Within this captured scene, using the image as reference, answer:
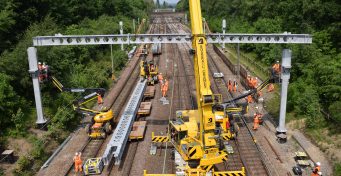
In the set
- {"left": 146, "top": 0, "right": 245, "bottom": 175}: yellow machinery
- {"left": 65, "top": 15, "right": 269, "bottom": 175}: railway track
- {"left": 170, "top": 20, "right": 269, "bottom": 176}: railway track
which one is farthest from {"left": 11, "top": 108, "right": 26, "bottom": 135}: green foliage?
{"left": 170, "top": 20, "right": 269, "bottom": 176}: railway track

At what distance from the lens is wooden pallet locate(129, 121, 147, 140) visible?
914 inches

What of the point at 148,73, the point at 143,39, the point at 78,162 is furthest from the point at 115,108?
the point at 78,162

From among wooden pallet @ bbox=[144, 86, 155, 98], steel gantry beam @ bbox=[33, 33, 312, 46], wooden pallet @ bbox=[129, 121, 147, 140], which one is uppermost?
steel gantry beam @ bbox=[33, 33, 312, 46]

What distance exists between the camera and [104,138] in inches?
947

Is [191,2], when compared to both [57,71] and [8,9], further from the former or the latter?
[8,9]

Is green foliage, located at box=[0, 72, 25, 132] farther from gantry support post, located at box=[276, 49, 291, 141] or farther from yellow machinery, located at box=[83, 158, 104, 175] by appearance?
gantry support post, located at box=[276, 49, 291, 141]

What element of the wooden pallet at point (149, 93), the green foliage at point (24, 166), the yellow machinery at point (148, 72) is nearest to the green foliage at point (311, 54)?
the wooden pallet at point (149, 93)

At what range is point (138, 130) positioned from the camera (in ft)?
79.2

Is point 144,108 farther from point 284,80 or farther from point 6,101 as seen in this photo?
point 284,80

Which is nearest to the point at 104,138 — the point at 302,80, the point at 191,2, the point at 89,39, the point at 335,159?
the point at 89,39

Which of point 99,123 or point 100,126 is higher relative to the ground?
point 99,123

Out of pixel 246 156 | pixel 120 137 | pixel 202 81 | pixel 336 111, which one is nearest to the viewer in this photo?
pixel 202 81

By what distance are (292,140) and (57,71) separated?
19358mm

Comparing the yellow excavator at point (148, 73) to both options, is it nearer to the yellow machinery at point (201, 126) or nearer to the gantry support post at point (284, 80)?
the gantry support post at point (284, 80)
